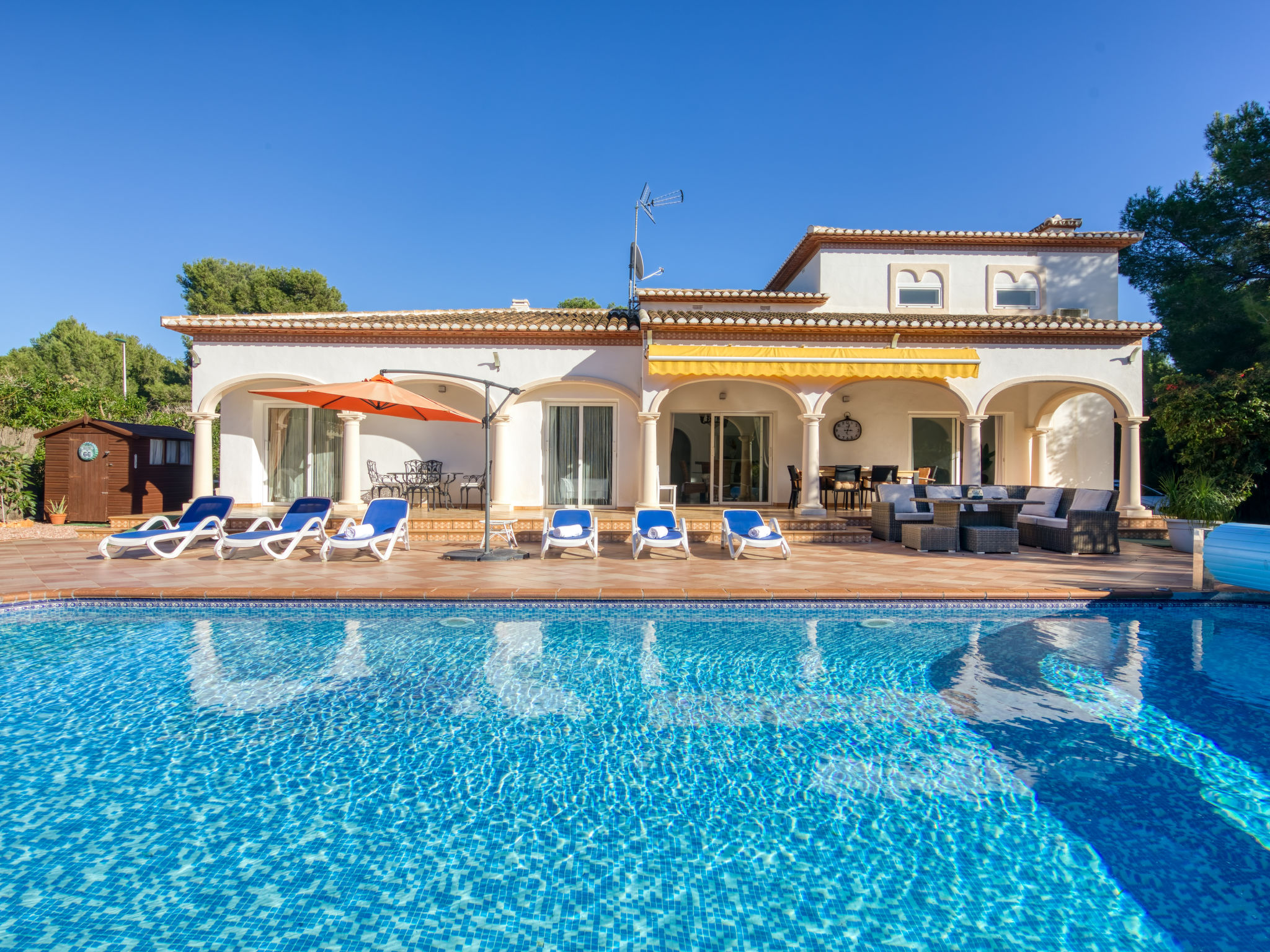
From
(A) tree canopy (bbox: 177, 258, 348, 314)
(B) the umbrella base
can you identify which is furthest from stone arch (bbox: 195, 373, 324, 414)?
(A) tree canopy (bbox: 177, 258, 348, 314)

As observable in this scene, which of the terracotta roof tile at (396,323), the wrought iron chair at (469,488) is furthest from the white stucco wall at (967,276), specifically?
the wrought iron chair at (469,488)

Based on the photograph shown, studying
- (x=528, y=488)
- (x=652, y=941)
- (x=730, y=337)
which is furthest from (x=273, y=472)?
(x=652, y=941)

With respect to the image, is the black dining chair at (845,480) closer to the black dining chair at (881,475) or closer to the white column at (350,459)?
the black dining chair at (881,475)

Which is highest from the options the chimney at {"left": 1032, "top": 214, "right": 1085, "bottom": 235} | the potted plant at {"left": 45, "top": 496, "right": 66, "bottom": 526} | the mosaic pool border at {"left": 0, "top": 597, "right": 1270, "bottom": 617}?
the chimney at {"left": 1032, "top": 214, "right": 1085, "bottom": 235}

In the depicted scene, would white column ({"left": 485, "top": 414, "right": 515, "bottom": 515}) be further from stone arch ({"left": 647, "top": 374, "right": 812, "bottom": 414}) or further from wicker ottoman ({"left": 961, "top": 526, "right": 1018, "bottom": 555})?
wicker ottoman ({"left": 961, "top": 526, "right": 1018, "bottom": 555})

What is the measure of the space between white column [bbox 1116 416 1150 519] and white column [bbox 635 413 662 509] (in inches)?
481

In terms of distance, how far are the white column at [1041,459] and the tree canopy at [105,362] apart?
51.8m

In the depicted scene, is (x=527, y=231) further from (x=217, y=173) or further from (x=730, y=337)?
(x=730, y=337)

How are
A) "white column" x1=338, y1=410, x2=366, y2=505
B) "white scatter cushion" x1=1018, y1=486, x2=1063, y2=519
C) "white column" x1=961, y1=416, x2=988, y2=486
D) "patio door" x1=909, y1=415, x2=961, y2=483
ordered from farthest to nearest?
"patio door" x1=909, y1=415, x2=961, y2=483 → "white column" x1=961, y1=416, x2=988, y2=486 → "white column" x1=338, y1=410, x2=366, y2=505 → "white scatter cushion" x1=1018, y1=486, x2=1063, y2=519

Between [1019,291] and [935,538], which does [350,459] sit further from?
[1019,291]

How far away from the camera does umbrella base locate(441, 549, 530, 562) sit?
39.7 feet

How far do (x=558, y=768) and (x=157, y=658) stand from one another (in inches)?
193

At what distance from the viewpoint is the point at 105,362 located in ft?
161

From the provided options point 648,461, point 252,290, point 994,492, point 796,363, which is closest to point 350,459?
point 648,461
